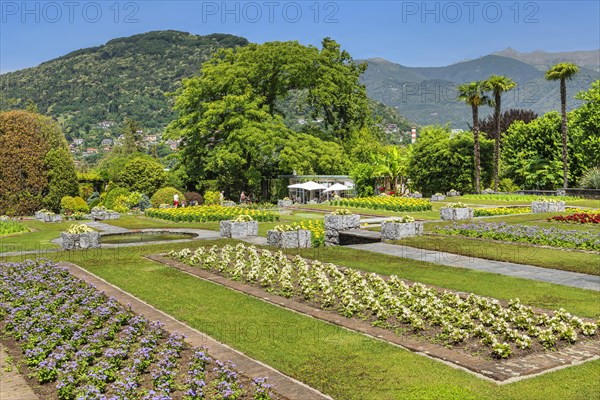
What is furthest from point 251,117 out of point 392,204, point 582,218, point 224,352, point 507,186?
point 224,352

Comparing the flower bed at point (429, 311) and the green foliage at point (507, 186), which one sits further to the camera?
the green foliage at point (507, 186)

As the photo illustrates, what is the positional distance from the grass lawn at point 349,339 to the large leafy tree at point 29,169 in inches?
1312

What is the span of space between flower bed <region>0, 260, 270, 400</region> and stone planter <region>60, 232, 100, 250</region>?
27.4ft

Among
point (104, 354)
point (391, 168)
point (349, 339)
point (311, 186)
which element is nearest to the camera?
point (104, 354)

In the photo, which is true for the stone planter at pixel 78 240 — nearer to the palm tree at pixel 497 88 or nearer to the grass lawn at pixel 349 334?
the grass lawn at pixel 349 334

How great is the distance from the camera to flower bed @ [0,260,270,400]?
25.1ft

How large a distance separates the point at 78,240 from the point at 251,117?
3021 centimetres

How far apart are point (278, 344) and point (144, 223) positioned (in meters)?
25.1

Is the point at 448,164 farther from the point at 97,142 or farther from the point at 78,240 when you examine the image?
the point at 97,142

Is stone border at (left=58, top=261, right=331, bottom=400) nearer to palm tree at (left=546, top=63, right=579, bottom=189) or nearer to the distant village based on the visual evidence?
palm tree at (left=546, top=63, right=579, bottom=189)

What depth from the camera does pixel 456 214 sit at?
94.7ft

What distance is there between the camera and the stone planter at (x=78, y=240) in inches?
850

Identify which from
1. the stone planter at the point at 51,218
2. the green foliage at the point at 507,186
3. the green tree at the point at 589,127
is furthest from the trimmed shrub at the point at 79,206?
the green tree at the point at 589,127

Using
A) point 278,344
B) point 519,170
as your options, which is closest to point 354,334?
point 278,344
